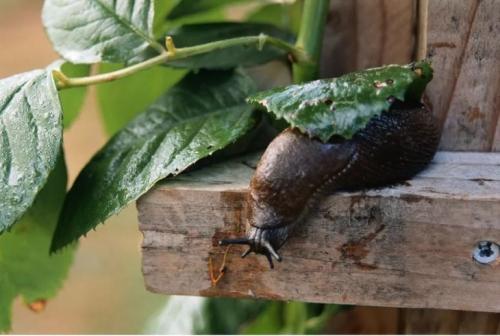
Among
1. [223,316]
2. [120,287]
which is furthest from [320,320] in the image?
[120,287]

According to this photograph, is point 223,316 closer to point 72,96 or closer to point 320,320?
point 320,320

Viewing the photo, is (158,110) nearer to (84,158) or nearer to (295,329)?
(295,329)

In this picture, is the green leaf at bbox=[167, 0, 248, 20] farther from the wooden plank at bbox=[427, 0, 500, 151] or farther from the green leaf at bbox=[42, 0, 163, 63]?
the wooden plank at bbox=[427, 0, 500, 151]

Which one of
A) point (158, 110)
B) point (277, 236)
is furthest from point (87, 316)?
point (277, 236)

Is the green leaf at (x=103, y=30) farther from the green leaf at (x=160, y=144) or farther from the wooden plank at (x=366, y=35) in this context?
the wooden plank at (x=366, y=35)

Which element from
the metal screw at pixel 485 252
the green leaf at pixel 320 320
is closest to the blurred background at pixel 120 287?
the green leaf at pixel 320 320

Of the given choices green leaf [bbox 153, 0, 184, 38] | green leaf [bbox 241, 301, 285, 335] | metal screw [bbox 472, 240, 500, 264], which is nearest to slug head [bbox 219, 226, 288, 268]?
metal screw [bbox 472, 240, 500, 264]
